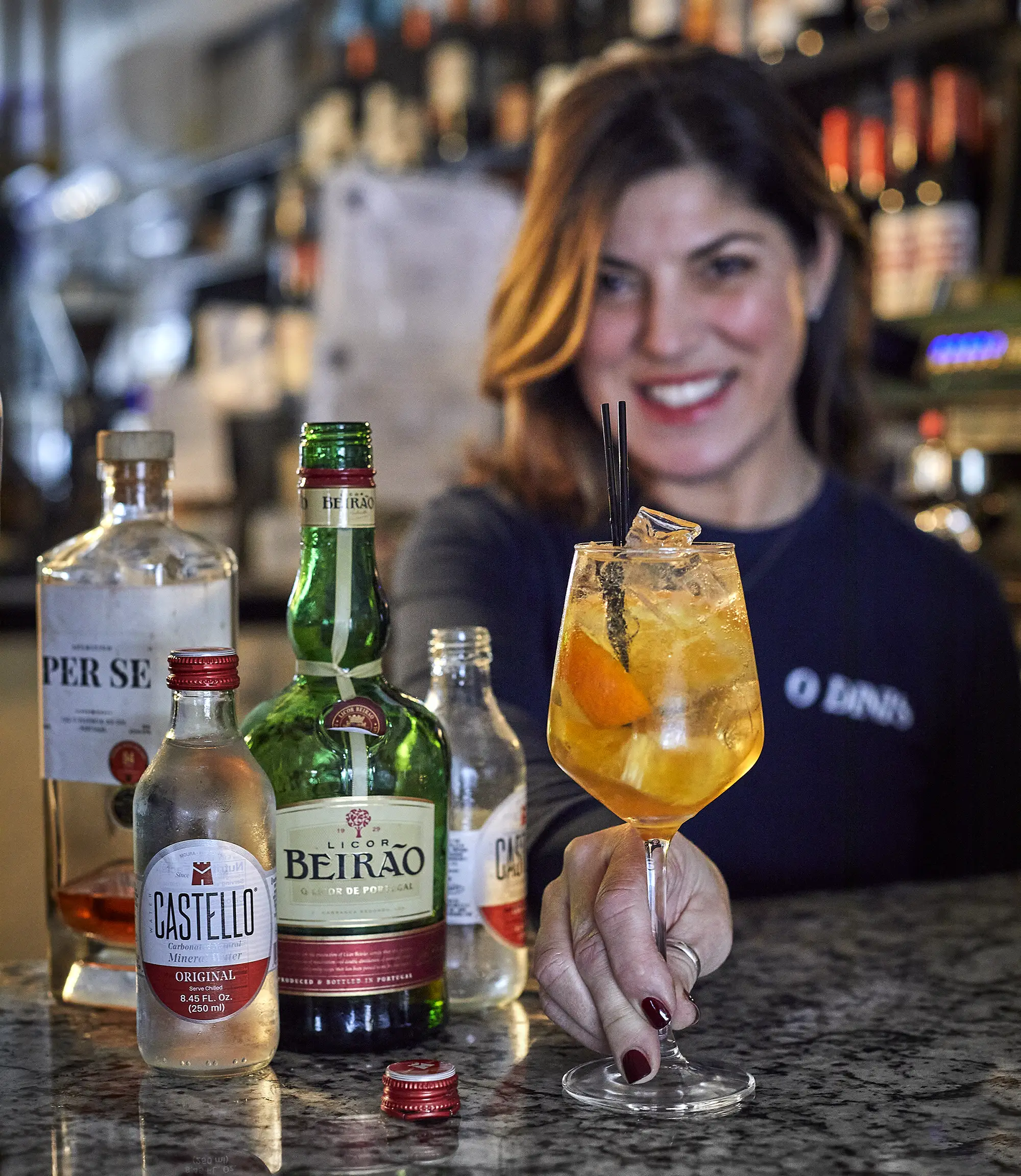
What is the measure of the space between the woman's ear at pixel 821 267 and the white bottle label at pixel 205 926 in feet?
4.19

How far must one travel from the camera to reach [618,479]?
86 cm

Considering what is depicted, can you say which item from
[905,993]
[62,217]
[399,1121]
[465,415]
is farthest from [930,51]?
[62,217]

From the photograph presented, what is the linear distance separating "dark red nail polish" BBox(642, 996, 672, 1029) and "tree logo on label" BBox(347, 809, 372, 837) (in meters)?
0.18

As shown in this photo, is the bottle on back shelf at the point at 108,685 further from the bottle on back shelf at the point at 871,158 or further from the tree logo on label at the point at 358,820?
the bottle on back shelf at the point at 871,158

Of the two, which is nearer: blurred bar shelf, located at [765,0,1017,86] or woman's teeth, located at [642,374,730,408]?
woman's teeth, located at [642,374,730,408]

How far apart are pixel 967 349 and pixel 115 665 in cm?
197

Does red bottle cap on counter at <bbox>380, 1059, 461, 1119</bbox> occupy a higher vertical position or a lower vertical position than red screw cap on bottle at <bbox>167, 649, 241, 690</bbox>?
lower

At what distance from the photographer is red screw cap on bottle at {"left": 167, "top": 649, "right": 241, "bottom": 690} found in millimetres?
799

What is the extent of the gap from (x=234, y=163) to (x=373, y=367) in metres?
3.26

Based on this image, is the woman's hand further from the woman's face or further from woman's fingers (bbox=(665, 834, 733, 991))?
the woman's face

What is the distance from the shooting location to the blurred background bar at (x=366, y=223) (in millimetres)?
2631

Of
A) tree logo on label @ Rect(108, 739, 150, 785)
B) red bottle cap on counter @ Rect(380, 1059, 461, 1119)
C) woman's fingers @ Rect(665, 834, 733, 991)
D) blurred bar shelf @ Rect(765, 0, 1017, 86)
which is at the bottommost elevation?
red bottle cap on counter @ Rect(380, 1059, 461, 1119)

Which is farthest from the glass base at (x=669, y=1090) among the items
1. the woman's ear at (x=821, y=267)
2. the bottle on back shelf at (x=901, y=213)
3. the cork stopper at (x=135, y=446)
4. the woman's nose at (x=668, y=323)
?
the bottle on back shelf at (x=901, y=213)

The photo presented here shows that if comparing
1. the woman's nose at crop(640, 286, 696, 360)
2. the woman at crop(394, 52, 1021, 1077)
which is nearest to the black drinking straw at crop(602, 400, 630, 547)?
the woman at crop(394, 52, 1021, 1077)
